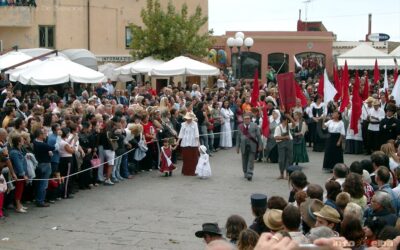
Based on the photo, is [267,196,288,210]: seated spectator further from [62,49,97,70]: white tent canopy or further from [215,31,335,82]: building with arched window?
[215,31,335,82]: building with arched window

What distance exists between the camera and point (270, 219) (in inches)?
324

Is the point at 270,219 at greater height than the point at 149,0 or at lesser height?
lesser

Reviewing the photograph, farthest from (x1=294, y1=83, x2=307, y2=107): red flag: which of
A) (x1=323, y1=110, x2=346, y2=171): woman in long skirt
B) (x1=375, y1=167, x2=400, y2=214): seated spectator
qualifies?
(x1=375, y1=167, x2=400, y2=214): seated spectator

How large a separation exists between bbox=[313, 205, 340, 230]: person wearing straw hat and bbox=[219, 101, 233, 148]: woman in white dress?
16.2m

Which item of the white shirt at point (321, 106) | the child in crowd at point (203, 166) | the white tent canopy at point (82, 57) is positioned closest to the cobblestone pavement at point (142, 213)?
the child in crowd at point (203, 166)

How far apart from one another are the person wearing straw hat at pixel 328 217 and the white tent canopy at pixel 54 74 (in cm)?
1624

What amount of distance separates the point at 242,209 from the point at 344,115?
996 cm

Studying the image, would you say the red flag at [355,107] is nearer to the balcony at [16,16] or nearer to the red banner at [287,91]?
the red banner at [287,91]

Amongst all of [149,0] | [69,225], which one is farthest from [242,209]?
[149,0]

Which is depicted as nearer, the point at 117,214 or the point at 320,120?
the point at 117,214

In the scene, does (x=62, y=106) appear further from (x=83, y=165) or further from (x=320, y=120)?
(x=320, y=120)

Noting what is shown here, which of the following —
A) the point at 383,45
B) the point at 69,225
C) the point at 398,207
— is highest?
the point at 383,45

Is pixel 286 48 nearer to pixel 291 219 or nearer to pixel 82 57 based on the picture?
pixel 82 57

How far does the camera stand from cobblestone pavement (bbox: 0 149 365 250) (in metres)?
12.4
